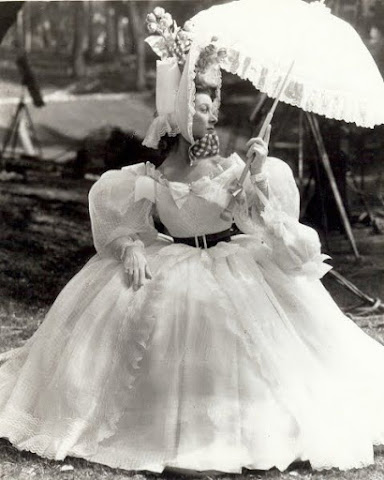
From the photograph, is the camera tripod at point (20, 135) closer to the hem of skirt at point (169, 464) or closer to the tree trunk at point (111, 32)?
the tree trunk at point (111, 32)

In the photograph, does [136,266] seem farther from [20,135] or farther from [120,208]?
[20,135]

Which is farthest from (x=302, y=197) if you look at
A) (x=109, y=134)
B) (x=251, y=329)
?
(x=251, y=329)

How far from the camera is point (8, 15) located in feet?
12.1

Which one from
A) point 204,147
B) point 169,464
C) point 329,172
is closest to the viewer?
point 169,464

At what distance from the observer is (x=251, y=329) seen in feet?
7.15

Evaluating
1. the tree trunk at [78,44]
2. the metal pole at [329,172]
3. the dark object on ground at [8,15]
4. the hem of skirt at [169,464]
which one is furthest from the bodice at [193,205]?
the dark object on ground at [8,15]

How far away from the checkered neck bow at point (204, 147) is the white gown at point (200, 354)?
91 millimetres

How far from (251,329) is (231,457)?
1.22 feet

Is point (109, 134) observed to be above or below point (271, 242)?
below

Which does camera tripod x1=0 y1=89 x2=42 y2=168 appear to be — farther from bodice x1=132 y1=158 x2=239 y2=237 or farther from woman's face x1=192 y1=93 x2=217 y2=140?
woman's face x1=192 y1=93 x2=217 y2=140

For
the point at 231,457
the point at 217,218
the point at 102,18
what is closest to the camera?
the point at 231,457

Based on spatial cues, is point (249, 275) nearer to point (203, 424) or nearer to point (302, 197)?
point (203, 424)

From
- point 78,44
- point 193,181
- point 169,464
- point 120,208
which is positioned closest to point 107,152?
point 78,44

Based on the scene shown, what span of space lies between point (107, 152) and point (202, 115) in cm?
158
